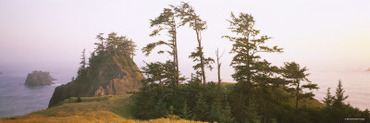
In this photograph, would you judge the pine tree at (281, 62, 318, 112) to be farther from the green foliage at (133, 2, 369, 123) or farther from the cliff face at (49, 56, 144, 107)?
the cliff face at (49, 56, 144, 107)

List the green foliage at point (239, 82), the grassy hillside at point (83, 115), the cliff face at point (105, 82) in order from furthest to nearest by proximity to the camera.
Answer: the cliff face at point (105, 82), the green foliage at point (239, 82), the grassy hillside at point (83, 115)

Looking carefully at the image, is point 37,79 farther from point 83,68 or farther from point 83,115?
point 83,115

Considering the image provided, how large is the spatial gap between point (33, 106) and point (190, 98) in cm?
6884

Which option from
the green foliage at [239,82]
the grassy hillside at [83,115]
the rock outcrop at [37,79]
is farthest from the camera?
the rock outcrop at [37,79]

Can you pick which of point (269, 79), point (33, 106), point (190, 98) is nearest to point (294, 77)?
point (269, 79)

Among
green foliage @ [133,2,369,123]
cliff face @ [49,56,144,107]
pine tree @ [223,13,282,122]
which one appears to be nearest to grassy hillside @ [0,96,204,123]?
green foliage @ [133,2,369,123]

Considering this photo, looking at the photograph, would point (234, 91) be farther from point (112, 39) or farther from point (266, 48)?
point (112, 39)

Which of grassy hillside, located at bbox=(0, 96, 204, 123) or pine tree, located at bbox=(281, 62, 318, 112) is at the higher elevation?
pine tree, located at bbox=(281, 62, 318, 112)

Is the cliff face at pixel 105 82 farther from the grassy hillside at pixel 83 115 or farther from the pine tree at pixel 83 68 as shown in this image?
the grassy hillside at pixel 83 115

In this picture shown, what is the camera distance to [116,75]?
57594mm

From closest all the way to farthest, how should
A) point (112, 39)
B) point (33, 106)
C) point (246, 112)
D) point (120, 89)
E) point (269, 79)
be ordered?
point (246, 112)
point (269, 79)
point (120, 89)
point (33, 106)
point (112, 39)

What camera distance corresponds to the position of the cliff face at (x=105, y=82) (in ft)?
176

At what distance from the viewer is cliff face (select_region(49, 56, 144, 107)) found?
176 ft

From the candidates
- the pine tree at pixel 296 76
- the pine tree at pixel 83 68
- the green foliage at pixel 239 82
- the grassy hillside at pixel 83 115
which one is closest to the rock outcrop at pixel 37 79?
the pine tree at pixel 83 68
